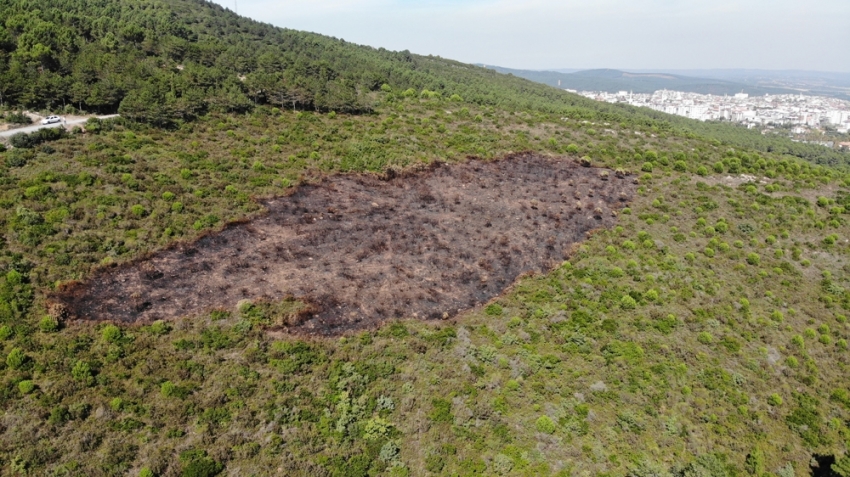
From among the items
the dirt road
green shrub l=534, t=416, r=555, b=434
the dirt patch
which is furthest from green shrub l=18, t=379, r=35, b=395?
the dirt road

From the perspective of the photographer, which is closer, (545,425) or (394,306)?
(545,425)

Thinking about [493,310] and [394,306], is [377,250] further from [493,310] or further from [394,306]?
[493,310]

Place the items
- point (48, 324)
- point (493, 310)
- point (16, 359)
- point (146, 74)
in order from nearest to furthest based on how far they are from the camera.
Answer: point (16, 359), point (48, 324), point (493, 310), point (146, 74)

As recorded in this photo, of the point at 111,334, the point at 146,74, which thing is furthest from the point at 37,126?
the point at 111,334

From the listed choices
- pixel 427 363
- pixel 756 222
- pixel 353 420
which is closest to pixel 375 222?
pixel 427 363

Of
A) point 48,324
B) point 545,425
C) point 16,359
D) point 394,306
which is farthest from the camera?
point 394,306

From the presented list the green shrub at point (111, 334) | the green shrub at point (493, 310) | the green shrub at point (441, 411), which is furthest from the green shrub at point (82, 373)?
the green shrub at point (493, 310)

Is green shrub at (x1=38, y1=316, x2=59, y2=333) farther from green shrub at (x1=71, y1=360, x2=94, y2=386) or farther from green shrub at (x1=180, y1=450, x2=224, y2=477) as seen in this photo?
green shrub at (x1=180, y1=450, x2=224, y2=477)

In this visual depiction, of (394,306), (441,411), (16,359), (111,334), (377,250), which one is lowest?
(441,411)
